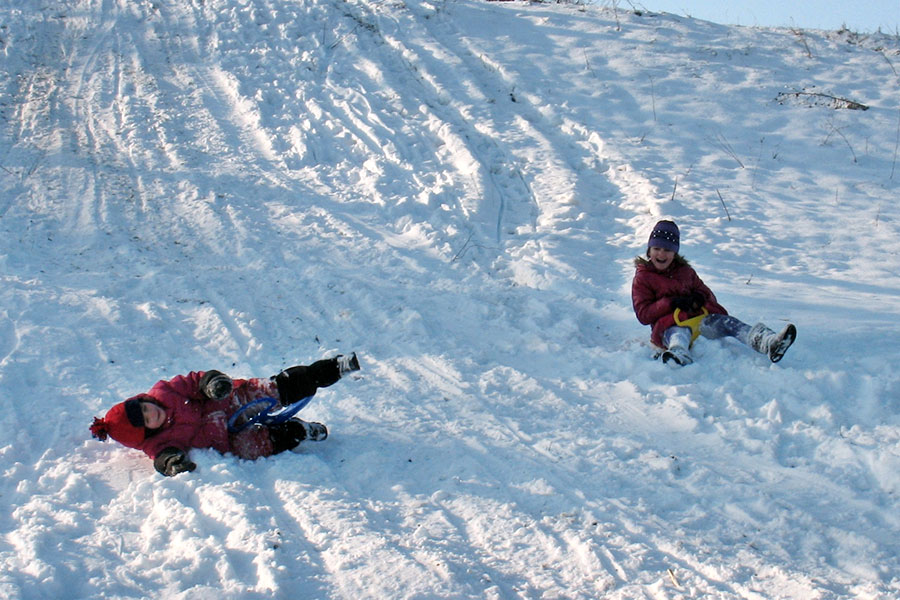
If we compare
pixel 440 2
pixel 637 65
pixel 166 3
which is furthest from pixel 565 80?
pixel 166 3

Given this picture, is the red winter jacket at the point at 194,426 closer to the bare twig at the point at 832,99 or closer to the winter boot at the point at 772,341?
the winter boot at the point at 772,341

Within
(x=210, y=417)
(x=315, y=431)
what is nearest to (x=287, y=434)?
(x=315, y=431)

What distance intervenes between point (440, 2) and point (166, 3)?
3934mm

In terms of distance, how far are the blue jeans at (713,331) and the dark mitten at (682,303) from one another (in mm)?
134

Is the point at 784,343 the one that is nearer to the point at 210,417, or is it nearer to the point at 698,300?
the point at 698,300

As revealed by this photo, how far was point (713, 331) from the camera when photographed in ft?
15.8

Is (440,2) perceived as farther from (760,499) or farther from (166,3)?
(760,499)

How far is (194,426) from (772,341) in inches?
129

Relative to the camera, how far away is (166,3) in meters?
10.8

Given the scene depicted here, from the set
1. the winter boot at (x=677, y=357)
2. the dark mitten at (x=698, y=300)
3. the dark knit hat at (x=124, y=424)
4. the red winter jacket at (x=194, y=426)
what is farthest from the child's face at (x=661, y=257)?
the dark knit hat at (x=124, y=424)

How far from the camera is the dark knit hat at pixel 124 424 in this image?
12.0 feet

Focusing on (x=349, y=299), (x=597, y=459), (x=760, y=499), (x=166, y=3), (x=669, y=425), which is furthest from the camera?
(x=166, y=3)

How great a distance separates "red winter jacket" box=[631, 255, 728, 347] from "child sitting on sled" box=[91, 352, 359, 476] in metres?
2.08

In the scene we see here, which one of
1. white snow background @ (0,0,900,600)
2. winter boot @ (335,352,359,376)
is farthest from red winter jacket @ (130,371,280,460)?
winter boot @ (335,352,359,376)
